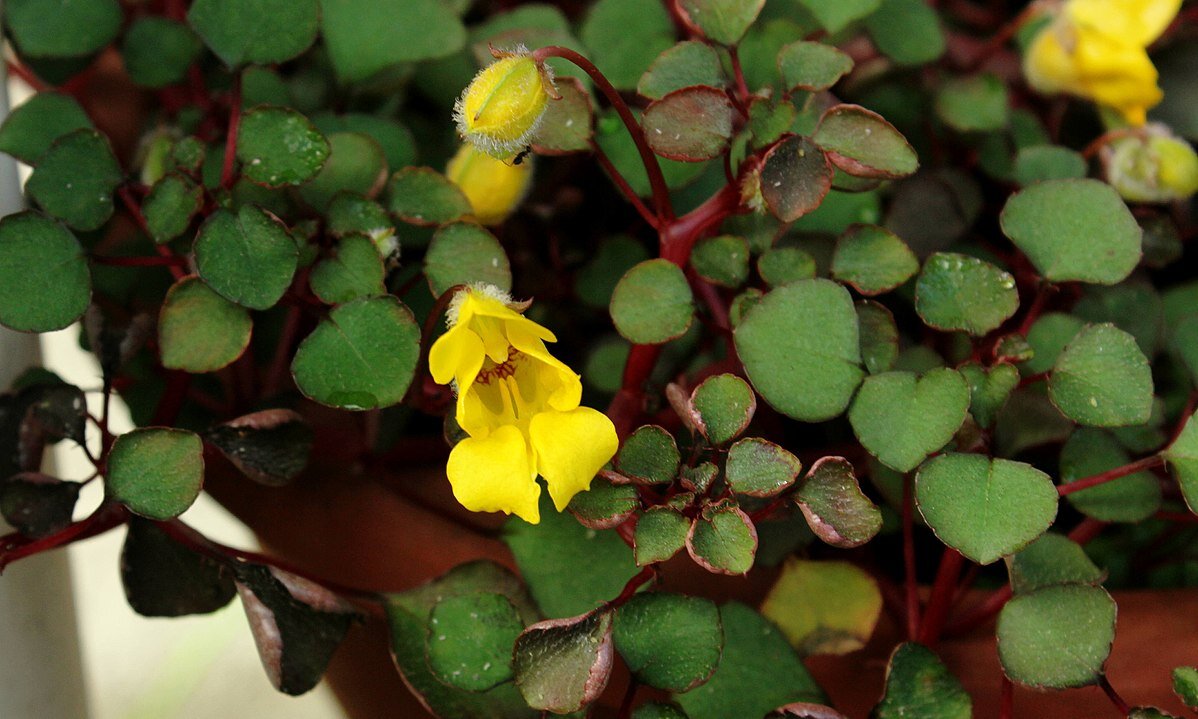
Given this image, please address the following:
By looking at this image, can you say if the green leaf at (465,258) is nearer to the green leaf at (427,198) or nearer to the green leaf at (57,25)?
the green leaf at (427,198)

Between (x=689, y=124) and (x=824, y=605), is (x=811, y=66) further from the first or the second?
(x=824, y=605)

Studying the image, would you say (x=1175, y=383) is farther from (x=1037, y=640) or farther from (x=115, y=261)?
(x=115, y=261)

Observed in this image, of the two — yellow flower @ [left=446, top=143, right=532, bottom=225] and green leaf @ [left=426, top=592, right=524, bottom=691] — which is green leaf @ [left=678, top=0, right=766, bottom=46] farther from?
green leaf @ [left=426, top=592, right=524, bottom=691]

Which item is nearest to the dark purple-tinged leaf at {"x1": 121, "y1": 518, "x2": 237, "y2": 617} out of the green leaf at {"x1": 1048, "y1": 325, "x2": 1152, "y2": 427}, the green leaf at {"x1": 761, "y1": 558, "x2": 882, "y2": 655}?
the green leaf at {"x1": 761, "y1": 558, "x2": 882, "y2": 655}

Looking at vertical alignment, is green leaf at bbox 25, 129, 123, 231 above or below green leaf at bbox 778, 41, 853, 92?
below

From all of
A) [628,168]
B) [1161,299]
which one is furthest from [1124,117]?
[628,168]

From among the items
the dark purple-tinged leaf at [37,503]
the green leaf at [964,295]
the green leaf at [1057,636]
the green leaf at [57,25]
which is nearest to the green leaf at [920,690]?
→ the green leaf at [1057,636]

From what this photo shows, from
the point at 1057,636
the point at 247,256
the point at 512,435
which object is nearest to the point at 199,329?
the point at 247,256
